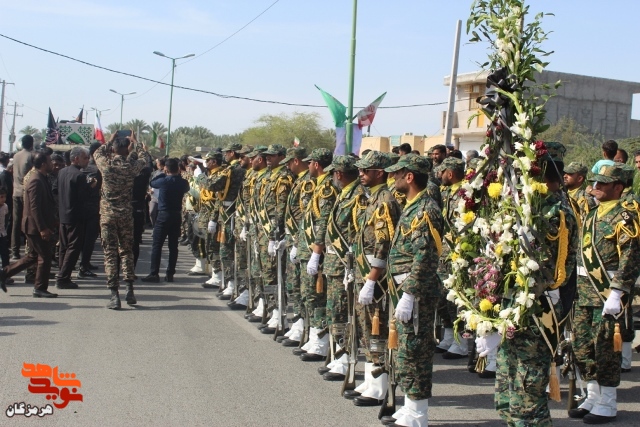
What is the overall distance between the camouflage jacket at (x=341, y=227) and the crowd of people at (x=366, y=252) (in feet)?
0.05

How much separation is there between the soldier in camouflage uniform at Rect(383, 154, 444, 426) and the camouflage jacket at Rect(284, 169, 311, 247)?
3.28 meters

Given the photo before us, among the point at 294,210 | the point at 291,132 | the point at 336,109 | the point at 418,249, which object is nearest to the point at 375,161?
the point at 418,249

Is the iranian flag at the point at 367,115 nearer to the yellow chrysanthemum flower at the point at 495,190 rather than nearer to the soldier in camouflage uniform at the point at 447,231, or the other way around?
the soldier in camouflage uniform at the point at 447,231

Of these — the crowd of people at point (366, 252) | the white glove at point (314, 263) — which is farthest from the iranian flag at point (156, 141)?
the white glove at point (314, 263)

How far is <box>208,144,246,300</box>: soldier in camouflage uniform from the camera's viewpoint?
40.9 ft

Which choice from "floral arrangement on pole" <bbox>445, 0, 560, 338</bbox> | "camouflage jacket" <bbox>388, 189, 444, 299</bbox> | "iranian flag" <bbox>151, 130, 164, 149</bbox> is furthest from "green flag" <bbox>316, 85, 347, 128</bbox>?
"iranian flag" <bbox>151, 130, 164, 149</bbox>

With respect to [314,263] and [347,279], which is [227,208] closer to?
[314,263]

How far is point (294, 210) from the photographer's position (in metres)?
9.71

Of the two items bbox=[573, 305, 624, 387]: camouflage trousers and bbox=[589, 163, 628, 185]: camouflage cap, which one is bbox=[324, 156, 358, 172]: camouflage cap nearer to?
bbox=[589, 163, 628, 185]: camouflage cap

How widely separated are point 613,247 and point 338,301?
2681 millimetres

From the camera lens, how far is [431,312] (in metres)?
6.32

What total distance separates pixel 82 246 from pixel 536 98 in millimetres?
10351

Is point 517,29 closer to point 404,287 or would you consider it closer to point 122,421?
point 404,287

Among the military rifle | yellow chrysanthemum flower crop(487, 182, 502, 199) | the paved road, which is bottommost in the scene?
the paved road
